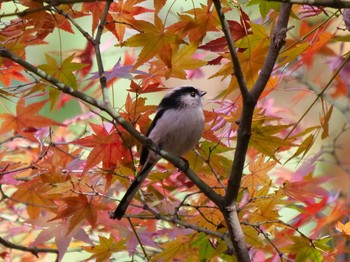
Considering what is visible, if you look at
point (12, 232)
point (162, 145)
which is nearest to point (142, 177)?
point (162, 145)

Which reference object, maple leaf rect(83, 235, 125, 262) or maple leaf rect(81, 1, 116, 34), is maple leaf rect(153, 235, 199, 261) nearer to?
maple leaf rect(83, 235, 125, 262)

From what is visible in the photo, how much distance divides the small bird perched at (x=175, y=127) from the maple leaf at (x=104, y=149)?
0.28 ft

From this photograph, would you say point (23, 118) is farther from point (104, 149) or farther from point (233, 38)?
point (233, 38)

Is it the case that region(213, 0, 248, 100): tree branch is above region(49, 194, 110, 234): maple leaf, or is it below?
above

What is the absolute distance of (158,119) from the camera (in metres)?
2.01

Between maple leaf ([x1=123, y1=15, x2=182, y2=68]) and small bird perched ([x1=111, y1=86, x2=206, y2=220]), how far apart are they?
12.9 inches

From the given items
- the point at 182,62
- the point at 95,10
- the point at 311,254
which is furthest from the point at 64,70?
the point at 311,254

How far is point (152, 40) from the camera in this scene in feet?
5.19

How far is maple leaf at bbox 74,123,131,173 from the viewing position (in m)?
1.65

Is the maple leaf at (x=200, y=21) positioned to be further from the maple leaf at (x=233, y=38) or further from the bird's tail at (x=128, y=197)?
the bird's tail at (x=128, y=197)

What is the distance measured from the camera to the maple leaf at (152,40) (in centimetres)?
157

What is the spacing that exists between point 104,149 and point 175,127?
1.18 ft

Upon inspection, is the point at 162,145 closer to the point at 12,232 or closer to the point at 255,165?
the point at 255,165

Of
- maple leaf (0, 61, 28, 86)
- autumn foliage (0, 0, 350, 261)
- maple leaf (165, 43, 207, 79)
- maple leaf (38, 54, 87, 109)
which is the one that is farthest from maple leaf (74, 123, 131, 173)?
maple leaf (0, 61, 28, 86)
